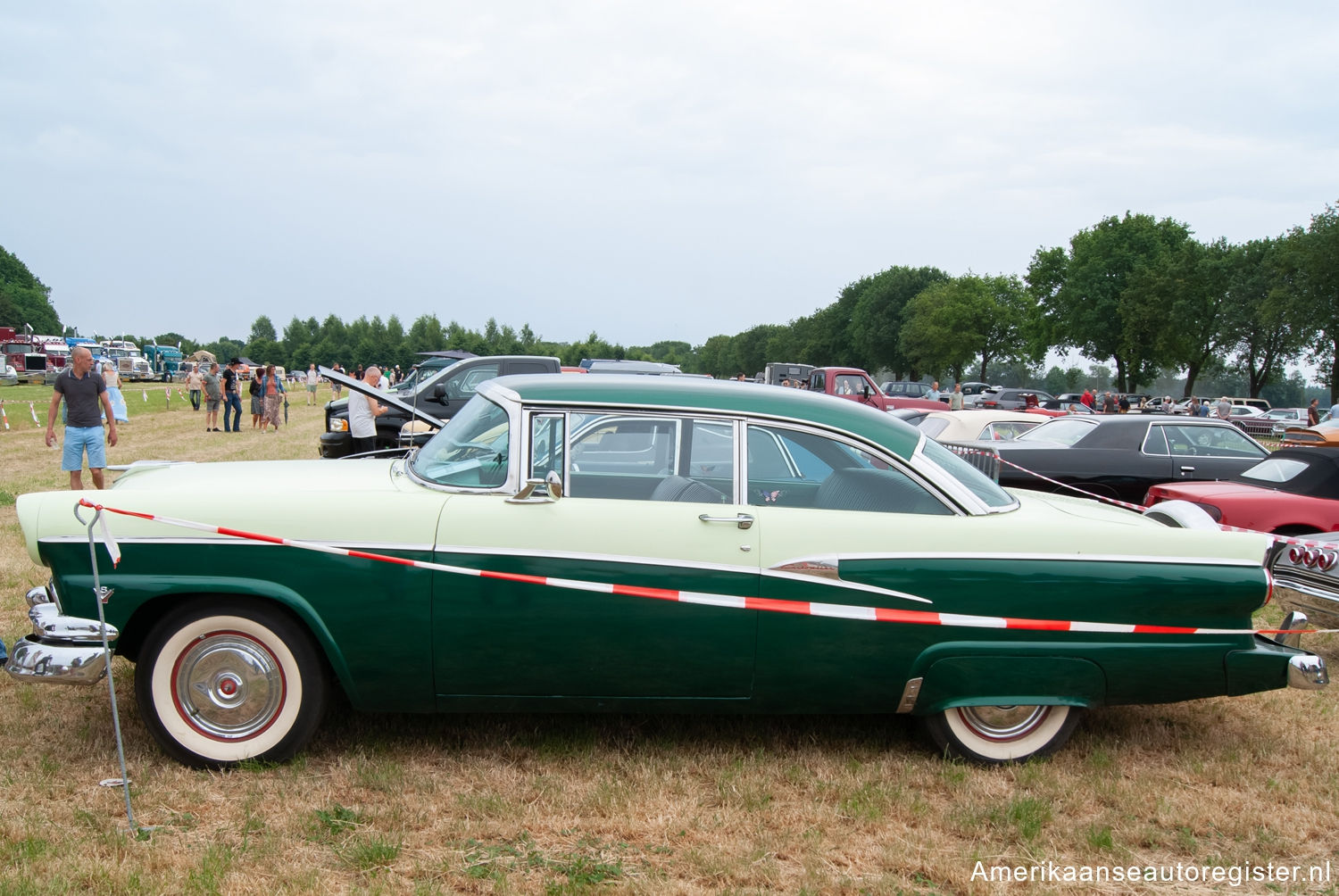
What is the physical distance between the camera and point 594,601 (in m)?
3.83

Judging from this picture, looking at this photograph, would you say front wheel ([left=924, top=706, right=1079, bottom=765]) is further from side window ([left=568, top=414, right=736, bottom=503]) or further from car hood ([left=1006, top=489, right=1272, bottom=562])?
side window ([left=568, top=414, right=736, bottom=503])

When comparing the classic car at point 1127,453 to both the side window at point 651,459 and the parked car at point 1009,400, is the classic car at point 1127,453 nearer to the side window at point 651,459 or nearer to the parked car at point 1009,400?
the side window at point 651,459

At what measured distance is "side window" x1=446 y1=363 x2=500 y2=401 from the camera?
13539mm

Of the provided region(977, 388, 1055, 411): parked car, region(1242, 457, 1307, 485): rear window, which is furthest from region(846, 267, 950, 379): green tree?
region(1242, 457, 1307, 485): rear window

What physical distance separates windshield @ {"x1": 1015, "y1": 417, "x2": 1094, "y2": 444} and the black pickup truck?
20.5 feet

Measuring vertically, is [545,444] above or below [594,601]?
above

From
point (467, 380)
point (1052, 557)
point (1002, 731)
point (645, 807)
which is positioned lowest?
point (645, 807)

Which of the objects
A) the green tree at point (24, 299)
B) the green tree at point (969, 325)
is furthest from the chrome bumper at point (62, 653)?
the green tree at point (24, 299)

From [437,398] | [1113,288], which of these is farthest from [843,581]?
[1113,288]

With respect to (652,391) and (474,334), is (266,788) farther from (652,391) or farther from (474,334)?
(474,334)

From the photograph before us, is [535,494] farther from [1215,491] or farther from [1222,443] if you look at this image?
[1222,443]

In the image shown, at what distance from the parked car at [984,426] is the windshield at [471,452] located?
8.36m

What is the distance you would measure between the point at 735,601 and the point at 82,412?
8192mm

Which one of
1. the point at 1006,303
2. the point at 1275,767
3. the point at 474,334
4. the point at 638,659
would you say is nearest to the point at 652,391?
the point at 638,659
